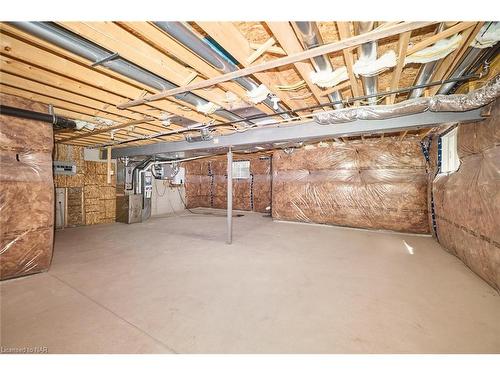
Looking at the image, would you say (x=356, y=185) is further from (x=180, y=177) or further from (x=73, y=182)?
(x=73, y=182)

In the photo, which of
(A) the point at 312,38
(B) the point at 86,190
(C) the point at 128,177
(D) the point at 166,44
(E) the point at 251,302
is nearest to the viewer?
(A) the point at 312,38

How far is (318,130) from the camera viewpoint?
348 cm

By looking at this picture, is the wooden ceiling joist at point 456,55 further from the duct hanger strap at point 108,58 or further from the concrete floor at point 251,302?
the duct hanger strap at point 108,58

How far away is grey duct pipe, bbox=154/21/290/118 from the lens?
143cm

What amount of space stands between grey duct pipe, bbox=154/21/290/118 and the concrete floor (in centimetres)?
219

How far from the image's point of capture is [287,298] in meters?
2.21

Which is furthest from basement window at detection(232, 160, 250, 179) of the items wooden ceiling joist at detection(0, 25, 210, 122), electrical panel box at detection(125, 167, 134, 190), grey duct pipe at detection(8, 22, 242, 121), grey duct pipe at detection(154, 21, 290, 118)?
grey duct pipe at detection(154, 21, 290, 118)

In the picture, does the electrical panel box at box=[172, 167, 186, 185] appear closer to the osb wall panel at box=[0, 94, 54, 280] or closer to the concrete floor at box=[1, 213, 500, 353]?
the concrete floor at box=[1, 213, 500, 353]

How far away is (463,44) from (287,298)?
2.67m

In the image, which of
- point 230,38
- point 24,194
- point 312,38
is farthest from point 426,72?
point 24,194

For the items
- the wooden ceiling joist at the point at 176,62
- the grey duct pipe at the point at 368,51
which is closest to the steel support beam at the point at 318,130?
the wooden ceiling joist at the point at 176,62

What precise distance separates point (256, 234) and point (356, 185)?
2.99 m

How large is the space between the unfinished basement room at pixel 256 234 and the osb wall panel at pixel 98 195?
6.11 feet

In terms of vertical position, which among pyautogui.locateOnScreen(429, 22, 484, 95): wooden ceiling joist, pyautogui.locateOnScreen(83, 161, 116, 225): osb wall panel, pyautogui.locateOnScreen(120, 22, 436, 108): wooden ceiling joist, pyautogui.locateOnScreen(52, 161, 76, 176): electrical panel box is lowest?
pyautogui.locateOnScreen(83, 161, 116, 225): osb wall panel
